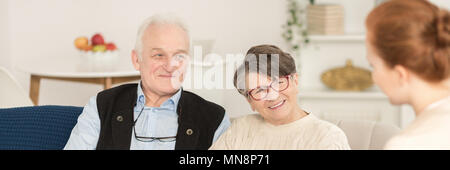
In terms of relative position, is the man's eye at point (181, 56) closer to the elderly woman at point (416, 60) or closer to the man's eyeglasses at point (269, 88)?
the man's eyeglasses at point (269, 88)

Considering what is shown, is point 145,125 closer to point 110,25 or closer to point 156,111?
point 156,111

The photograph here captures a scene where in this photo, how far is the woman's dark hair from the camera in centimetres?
137

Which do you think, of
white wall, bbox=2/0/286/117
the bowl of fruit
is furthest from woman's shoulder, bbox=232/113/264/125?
white wall, bbox=2/0/286/117

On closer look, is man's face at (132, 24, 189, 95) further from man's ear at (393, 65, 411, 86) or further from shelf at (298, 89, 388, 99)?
shelf at (298, 89, 388, 99)

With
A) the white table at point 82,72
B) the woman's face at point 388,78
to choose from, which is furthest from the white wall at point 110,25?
the woman's face at point 388,78

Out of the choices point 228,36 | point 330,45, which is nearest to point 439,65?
point 330,45

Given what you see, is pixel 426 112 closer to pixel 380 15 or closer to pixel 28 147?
pixel 380 15

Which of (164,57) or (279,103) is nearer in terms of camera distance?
(279,103)

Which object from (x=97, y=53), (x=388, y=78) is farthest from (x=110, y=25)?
(x=388, y=78)

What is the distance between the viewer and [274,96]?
1369 millimetres

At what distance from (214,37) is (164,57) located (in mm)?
3129

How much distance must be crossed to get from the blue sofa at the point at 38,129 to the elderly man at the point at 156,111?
0.60 ft

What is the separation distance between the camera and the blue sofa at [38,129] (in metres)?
1.83
